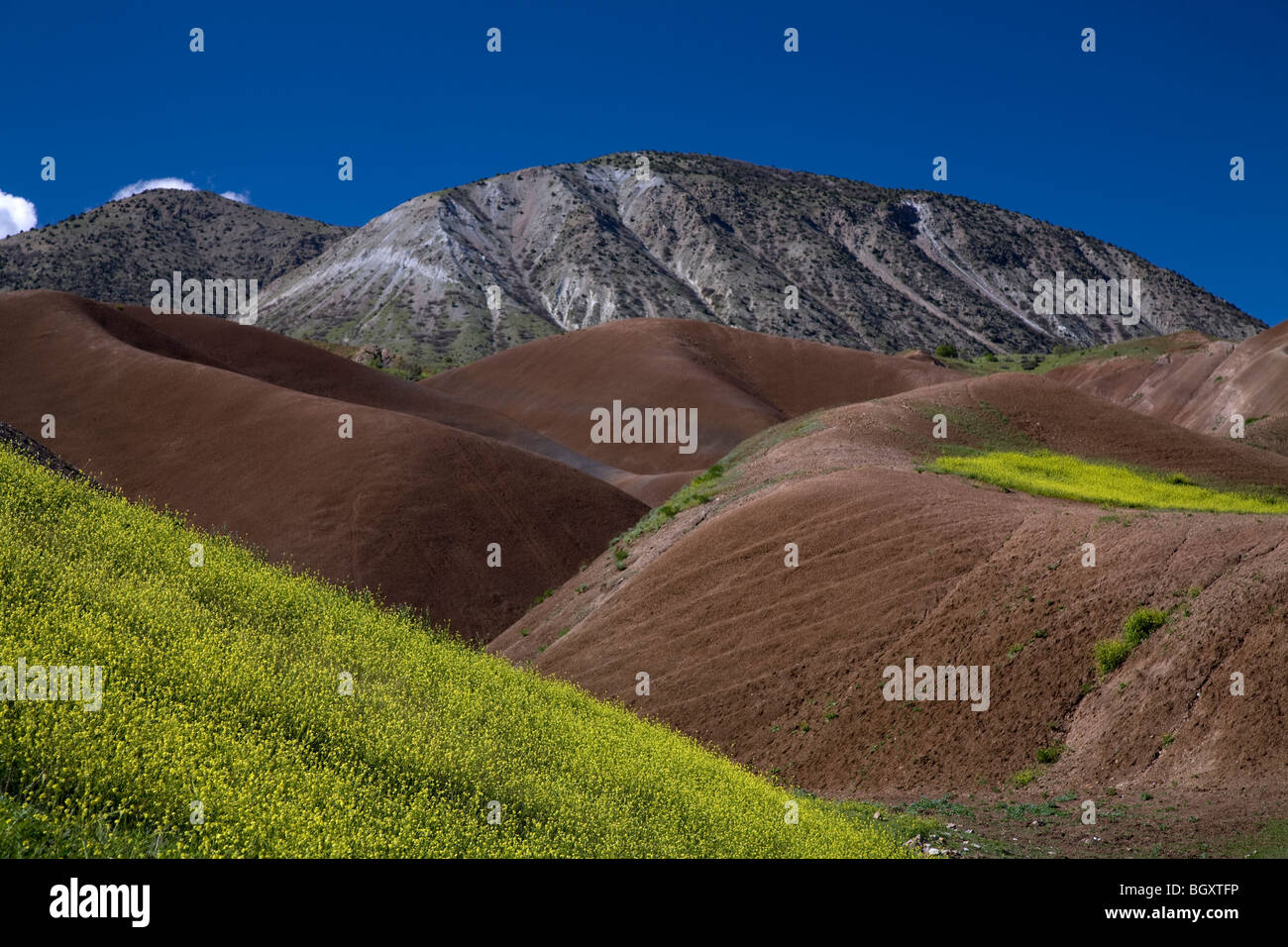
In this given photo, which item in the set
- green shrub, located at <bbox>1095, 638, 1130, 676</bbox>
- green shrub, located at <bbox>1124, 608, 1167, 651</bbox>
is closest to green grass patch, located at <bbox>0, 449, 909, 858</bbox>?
green shrub, located at <bbox>1095, 638, 1130, 676</bbox>

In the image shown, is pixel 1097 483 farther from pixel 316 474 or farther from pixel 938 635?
pixel 316 474

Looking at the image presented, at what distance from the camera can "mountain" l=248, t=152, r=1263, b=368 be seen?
12862cm

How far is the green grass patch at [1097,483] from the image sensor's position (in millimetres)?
27891

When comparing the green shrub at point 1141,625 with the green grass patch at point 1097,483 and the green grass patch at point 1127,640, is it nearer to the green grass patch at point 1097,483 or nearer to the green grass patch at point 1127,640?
the green grass patch at point 1127,640

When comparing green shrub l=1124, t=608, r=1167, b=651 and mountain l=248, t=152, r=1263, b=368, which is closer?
green shrub l=1124, t=608, r=1167, b=651

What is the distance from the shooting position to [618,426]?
6944cm

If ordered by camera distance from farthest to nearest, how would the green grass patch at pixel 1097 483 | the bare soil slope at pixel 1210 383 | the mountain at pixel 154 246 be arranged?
the mountain at pixel 154 246 → the bare soil slope at pixel 1210 383 → the green grass patch at pixel 1097 483

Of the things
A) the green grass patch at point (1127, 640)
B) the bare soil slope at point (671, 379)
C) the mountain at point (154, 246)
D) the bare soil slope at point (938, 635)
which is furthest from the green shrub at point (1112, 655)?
the mountain at point (154, 246)

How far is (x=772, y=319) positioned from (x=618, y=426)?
65.1 m

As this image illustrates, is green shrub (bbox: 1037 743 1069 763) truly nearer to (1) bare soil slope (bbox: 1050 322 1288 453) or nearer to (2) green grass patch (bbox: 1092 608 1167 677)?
(2) green grass patch (bbox: 1092 608 1167 677)

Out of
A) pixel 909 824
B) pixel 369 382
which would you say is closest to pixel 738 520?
pixel 909 824

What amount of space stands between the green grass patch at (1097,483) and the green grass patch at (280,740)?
1798 cm

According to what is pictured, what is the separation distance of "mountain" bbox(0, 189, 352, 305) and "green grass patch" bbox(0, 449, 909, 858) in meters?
134
